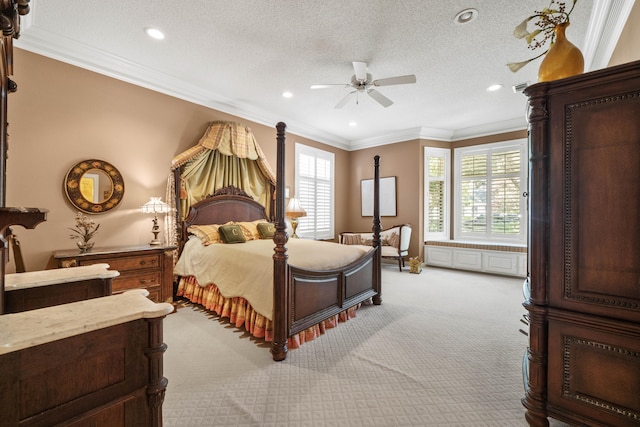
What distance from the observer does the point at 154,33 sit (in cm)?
283

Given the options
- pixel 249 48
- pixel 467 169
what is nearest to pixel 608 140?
pixel 249 48

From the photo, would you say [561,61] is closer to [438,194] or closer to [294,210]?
[294,210]

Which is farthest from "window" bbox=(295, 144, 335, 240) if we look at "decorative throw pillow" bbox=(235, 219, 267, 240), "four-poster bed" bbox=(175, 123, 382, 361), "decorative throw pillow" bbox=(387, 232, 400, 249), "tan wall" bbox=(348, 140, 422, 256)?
"four-poster bed" bbox=(175, 123, 382, 361)

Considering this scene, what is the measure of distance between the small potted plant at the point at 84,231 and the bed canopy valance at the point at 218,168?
33.9 inches

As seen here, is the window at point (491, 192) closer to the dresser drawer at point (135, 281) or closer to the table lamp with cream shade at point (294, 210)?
the table lamp with cream shade at point (294, 210)

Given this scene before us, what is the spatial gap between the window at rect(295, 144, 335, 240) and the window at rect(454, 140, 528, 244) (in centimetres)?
297

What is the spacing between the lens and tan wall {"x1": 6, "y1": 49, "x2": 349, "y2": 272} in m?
2.79

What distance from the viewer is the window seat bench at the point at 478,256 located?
16.9 feet

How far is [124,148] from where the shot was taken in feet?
11.4

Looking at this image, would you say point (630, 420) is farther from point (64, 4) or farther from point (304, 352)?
point (64, 4)

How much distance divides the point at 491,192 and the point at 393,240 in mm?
2332

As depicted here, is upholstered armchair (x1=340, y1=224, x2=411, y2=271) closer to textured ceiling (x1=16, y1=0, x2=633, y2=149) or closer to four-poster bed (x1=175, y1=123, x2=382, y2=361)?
four-poster bed (x1=175, y1=123, x2=382, y2=361)

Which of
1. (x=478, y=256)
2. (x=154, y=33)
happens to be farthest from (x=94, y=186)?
(x=478, y=256)

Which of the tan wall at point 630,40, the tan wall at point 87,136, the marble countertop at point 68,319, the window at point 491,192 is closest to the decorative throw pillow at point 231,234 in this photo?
the tan wall at point 87,136
